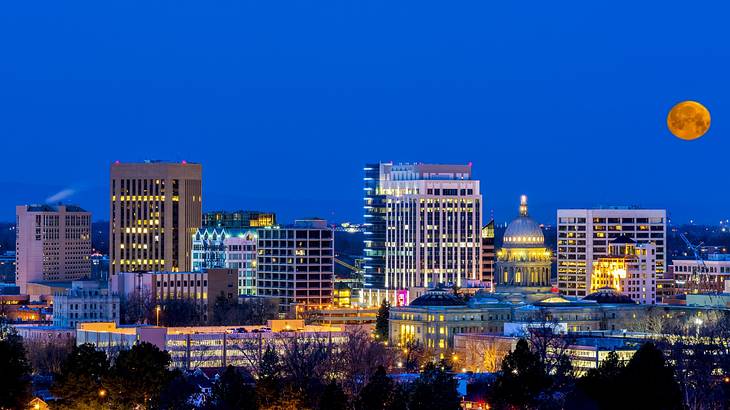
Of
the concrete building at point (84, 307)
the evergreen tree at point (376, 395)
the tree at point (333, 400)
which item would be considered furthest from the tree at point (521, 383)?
the concrete building at point (84, 307)

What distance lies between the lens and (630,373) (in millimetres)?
88562

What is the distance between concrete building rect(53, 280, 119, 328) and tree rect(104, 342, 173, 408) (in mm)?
71107

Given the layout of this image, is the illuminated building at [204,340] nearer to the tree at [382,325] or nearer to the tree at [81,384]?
the tree at [382,325]

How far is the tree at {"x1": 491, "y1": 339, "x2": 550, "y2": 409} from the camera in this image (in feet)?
322

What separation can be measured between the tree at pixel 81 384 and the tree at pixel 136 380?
0.84 m

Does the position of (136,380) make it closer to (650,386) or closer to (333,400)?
(333,400)

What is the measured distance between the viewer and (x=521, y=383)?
322ft

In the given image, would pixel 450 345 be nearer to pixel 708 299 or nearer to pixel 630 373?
pixel 708 299

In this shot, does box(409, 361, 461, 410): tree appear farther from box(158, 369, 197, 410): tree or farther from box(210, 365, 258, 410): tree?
box(158, 369, 197, 410): tree

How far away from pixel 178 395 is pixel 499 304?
7892 cm

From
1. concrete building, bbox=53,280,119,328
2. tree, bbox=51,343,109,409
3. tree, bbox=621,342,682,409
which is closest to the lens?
tree, bbox=621,342,682,409

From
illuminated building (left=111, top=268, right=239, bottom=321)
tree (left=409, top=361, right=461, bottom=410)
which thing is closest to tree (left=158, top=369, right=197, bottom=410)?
tree (left=409, top=361, right=461, bottom=410)

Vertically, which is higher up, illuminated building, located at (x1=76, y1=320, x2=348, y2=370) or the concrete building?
the concrete building

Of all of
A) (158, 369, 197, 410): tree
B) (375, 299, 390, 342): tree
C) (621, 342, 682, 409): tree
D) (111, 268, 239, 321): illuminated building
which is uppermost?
(111, 268, 239, 321): illuminated building
